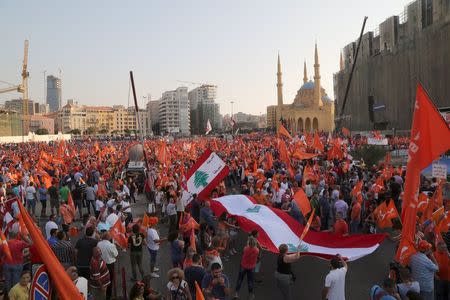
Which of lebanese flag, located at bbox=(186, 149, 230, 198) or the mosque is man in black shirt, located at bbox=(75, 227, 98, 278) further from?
the mosque

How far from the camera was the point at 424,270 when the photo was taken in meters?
6.19

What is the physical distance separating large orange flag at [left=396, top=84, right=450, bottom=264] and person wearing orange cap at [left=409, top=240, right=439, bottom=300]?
5.5 inches

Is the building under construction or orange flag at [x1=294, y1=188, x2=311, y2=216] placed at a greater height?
the building under construction

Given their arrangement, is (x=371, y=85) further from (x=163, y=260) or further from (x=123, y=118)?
(x=123, y=118)

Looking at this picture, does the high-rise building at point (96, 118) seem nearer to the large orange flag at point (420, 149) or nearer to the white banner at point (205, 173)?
the white banner at point (205, 173)

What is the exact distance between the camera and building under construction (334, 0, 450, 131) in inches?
1409

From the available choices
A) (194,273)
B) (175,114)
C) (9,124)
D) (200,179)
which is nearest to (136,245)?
(194,273)

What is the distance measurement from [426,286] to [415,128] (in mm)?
2285

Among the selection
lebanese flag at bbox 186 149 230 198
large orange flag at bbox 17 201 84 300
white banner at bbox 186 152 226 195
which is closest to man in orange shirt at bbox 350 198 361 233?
lebanese flag at bbox 186 149 230 198

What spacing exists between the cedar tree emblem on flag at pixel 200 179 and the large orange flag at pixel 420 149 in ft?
18.8

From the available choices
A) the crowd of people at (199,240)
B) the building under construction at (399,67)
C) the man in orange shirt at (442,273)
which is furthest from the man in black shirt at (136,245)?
the building under construction at (399,67)

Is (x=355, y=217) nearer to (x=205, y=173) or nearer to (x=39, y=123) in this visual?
(x=205, y=173)

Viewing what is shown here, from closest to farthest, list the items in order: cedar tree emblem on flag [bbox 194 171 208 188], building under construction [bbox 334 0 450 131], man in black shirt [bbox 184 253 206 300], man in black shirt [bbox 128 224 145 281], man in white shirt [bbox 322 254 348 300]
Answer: man in white shirt [bbox 322 254 348 300] < man in black shirt [bbox 184 253 206 300] < man in black shirt [bbox 128 224 145 281] < cedar tree emblem on flag [bbox 194 171 208 188] < building under construction [bbox 334 0 450 131]

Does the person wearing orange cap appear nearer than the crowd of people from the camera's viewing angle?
No
